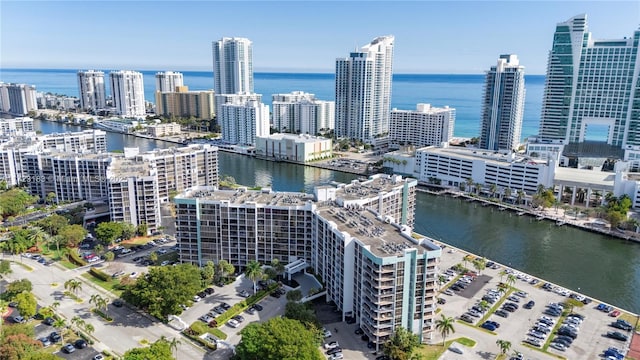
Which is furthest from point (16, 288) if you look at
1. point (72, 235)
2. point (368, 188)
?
point (368, 188)

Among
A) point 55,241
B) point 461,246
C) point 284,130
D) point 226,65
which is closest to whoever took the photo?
point 55,241

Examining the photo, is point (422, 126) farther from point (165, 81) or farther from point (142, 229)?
point (165, 81)

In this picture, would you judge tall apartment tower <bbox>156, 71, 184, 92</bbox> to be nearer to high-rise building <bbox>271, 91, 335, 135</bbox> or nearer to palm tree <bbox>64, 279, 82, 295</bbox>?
high-rise building <bbox>271, 91, 335, 135</bbox>

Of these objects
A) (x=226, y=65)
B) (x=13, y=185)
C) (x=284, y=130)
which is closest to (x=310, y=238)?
(x=13, y=185)

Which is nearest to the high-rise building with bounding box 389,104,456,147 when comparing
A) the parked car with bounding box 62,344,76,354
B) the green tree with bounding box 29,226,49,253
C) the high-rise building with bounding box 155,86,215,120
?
the high-rise building with bounding box 155,86,215,120

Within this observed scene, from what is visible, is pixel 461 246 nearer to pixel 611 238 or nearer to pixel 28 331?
pixel 611 238

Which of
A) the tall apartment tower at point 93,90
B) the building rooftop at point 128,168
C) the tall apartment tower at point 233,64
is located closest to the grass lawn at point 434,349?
the building rooftop at point 128,168
